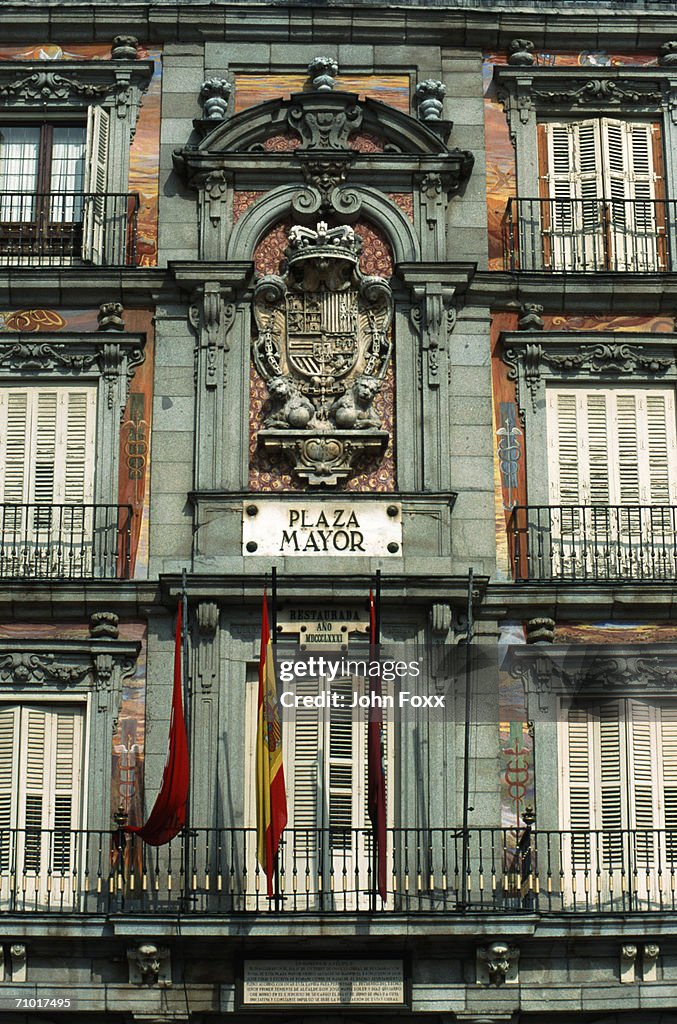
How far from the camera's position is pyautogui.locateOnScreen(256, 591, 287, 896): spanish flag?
77.0 feet

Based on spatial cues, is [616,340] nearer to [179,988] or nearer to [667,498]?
[667,498]

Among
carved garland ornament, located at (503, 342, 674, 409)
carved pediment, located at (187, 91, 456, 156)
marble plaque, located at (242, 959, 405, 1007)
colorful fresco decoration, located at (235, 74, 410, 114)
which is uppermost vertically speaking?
colorful fresco decoration, located at (235, 74, 410, 114)

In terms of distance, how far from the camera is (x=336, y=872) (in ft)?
80.6

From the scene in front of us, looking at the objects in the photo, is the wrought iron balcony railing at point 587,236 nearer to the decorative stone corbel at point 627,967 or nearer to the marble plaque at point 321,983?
the decorative stone corbel at point 627,967

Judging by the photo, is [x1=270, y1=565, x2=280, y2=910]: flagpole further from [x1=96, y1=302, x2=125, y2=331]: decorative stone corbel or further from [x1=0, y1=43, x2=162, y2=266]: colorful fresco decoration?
[x1=0, y1=43, x2=162, y2=266]: colorful fresco decoration

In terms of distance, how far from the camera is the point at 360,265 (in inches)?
1053

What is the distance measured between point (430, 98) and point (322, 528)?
588cm

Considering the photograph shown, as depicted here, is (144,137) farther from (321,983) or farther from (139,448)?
(321,983)

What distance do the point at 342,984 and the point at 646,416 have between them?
7.93 meters

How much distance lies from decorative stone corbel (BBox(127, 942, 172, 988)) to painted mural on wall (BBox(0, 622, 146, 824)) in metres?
1.62

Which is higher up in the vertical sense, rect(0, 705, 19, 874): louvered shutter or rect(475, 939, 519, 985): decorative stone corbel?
rect(0, 705, 19, 874): louvered shutter

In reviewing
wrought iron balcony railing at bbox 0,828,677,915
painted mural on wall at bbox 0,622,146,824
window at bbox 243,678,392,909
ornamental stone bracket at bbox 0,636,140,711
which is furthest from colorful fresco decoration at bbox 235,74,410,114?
wrought iron balcony railing at bbox 0,828,677,915

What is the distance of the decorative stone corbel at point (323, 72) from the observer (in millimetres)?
27234

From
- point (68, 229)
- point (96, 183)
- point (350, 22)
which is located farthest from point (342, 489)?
point (350, 22)
